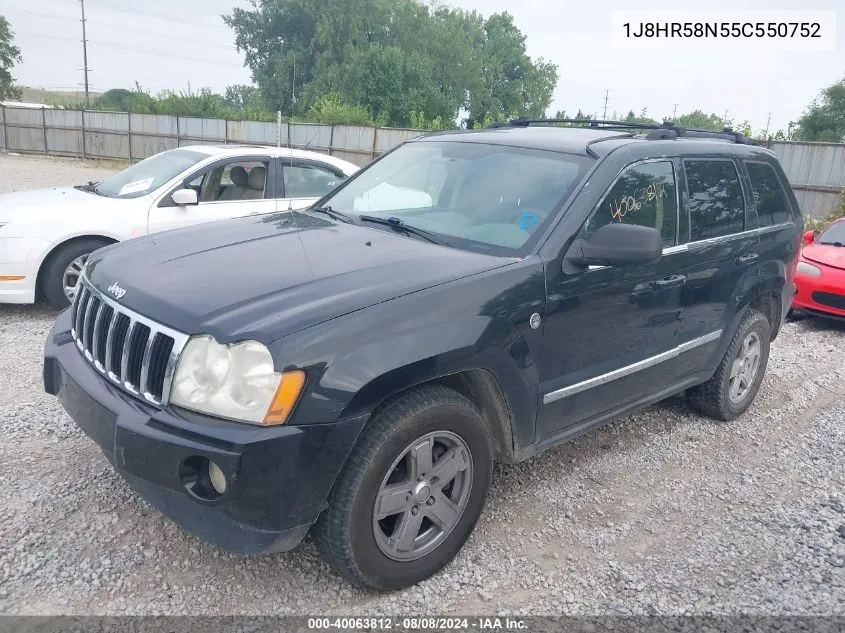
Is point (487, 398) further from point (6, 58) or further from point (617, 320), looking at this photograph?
point (6, 58)

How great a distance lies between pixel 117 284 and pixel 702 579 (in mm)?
2843

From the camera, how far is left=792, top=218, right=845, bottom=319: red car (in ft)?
23.9

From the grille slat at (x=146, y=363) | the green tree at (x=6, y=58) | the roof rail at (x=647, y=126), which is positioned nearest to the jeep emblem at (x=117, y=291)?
the grille slat at (x=146, y=363)

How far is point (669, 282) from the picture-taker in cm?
365

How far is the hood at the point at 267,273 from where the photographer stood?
2416mm

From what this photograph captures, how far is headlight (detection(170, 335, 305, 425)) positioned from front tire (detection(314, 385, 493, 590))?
363mm

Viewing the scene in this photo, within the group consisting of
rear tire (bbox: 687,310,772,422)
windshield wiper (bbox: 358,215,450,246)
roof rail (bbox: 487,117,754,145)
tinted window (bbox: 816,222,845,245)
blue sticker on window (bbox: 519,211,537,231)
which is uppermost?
roof rail (bbox: 487,117,754,145)

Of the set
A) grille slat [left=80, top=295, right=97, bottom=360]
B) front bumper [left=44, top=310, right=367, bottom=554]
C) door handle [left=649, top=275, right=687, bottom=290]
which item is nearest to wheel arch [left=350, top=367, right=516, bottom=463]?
front bumper [left=44, top=310, right=367, bottom=554]

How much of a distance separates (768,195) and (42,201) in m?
6.04

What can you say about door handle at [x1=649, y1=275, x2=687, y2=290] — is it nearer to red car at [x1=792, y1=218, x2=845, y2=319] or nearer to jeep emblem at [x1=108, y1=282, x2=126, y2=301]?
jeep emblem at [x1=108, y1=282, x2=126, y2=301]

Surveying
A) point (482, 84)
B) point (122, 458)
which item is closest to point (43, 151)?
point (482, 84)

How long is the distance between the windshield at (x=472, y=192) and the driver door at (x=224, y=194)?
107 inches

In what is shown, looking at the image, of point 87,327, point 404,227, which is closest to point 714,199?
point 404,227

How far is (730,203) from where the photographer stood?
13.8 feet
